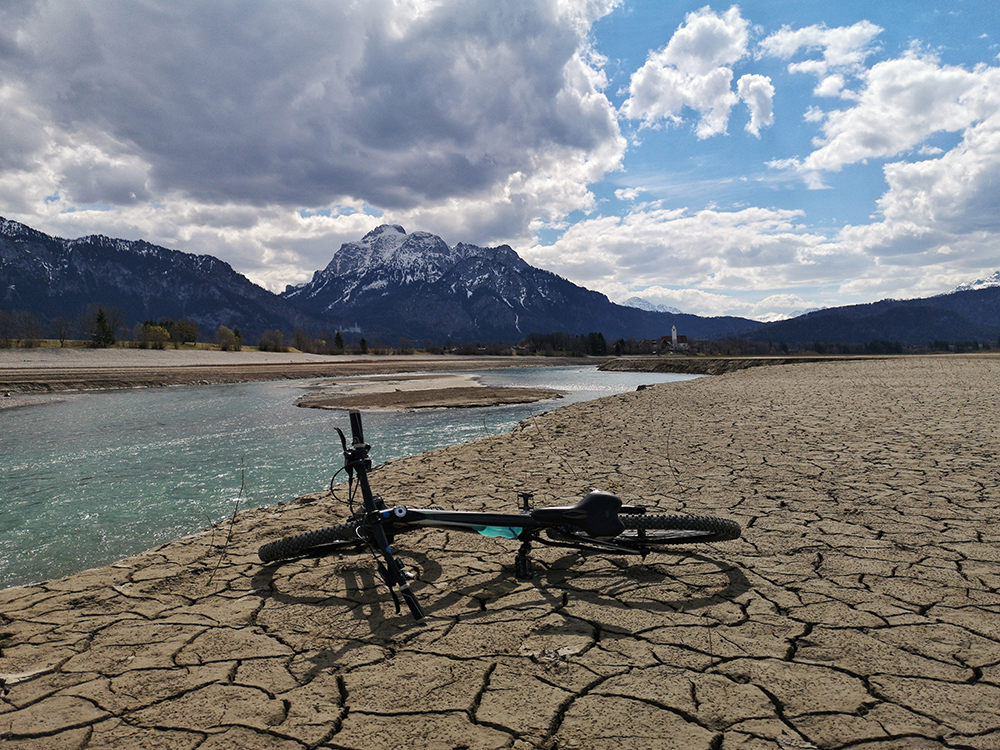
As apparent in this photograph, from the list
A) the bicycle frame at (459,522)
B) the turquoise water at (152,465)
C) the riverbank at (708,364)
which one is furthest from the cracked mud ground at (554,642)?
the riverbank at (708,364)

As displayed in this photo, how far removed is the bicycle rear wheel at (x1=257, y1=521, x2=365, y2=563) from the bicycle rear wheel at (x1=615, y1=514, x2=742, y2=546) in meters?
2.36

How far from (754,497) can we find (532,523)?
384cm

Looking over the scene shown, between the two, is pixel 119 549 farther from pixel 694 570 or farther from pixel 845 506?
pixel 845 506

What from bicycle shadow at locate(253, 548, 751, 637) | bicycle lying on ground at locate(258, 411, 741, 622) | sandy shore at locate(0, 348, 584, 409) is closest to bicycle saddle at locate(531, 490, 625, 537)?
bicycle lying on ground at locate(258, 411, 741, 622)

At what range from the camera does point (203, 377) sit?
155ft

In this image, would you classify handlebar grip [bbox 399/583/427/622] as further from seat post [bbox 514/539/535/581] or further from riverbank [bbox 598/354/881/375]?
riverbank [bbox 598/354/881/375]

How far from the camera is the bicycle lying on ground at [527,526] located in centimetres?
399

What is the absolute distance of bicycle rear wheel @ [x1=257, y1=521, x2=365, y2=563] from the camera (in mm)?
4602

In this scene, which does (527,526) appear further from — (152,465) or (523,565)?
(152,465)

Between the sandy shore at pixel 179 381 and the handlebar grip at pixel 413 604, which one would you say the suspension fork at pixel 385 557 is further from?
the sandy shore at pixel 179 381

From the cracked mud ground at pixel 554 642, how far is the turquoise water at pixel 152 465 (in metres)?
2.29

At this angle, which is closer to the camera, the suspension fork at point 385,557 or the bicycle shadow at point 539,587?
the suspension fork at point 385,557

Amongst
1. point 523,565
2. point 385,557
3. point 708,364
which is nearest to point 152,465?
point 385,557

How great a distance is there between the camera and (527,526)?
416 centimetres
